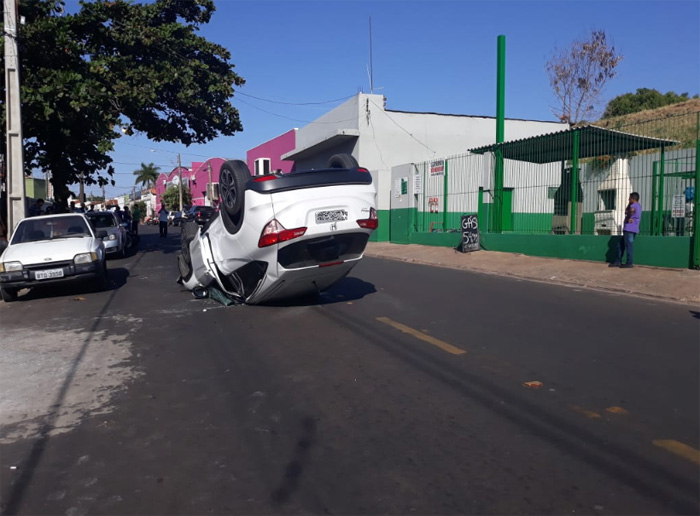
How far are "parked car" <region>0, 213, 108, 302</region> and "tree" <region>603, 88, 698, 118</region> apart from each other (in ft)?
147

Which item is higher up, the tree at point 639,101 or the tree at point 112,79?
the tree at point 639,101

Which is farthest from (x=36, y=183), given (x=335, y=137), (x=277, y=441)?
(x=277, y=441)

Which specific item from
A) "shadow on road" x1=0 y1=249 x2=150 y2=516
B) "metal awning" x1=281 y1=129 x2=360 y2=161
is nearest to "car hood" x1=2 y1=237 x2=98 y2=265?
"shadow on road" x1=0 y1=249 x2=150 y2=516

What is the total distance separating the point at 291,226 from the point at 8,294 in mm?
6805

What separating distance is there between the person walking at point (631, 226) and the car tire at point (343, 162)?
6523 mm

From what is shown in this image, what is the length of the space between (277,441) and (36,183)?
50801 millimetres

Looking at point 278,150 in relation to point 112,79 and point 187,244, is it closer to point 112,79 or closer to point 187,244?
point 112,79

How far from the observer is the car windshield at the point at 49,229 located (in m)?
11.8

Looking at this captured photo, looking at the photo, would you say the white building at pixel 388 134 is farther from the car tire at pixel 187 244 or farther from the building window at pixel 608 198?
the car tire at pixel 187 244

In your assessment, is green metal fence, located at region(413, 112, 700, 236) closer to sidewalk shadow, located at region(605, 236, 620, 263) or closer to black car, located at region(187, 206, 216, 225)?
sidewalk shadow, located at region(605, 236, 620, 263)

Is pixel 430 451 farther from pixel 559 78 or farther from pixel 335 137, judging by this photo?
pixel 559 78

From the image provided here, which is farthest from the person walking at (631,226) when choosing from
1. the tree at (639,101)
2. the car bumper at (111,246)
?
the tree at (639,101)

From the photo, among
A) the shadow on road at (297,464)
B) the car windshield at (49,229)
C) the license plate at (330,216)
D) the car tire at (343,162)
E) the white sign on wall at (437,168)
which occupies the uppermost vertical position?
the white sign on wall at (437,168)

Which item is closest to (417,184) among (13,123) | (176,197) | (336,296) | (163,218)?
(336,296)
